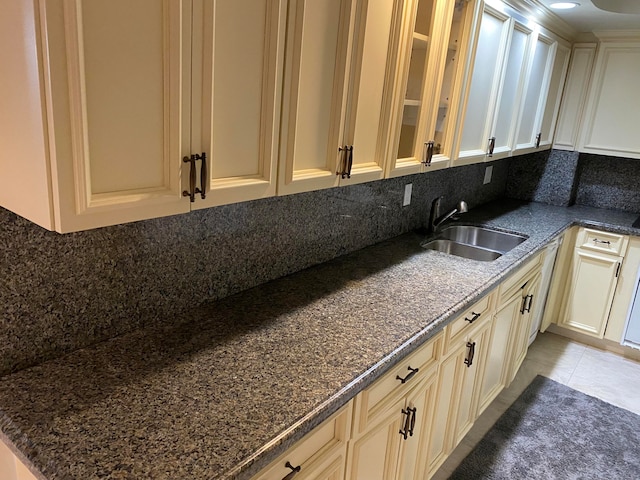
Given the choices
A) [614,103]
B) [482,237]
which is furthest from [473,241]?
[614,103]

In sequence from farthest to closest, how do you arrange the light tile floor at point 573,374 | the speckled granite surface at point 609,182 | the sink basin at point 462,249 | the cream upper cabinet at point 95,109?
the speckled granite surface at point 609,182
the light tile floor at point 573,374
the sink basin at point 462,249
the cream upper cabinet at point 95,109

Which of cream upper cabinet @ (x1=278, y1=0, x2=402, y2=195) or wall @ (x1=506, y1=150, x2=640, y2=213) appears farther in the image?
wall @ (x1=506, y1=150, x2=640, y2=213)

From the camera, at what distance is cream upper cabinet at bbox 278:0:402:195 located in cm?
129

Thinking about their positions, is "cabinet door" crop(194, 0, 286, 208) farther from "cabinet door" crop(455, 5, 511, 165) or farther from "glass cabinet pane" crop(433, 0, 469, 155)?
"cabinet door" crop(455, 5, 511, 165)

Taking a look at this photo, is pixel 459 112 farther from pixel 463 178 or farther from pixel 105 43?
pixel 105 43

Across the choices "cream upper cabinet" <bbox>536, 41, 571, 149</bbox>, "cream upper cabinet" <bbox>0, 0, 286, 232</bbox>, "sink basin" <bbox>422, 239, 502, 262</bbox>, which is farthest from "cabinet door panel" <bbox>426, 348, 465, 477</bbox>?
"cream upper cabinet" <bbox>536, 41, 571, 149</bbox>

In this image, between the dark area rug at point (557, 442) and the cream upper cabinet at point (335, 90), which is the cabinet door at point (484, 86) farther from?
the dark area rug at point (557, 442)

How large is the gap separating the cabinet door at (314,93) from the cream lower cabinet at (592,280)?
2670mm

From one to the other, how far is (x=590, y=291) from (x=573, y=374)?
658 millimetres

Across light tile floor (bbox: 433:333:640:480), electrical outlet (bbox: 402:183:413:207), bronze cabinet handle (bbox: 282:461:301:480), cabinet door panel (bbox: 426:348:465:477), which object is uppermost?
electrical outlet (bbox: 402:183:413:207)

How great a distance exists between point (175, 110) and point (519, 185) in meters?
3.58

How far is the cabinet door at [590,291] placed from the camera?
11.2 ft

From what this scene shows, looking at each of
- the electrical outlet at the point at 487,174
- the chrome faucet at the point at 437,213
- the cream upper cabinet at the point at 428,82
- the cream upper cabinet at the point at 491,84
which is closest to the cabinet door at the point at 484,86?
the cream upper cabinet at the point at 491,84

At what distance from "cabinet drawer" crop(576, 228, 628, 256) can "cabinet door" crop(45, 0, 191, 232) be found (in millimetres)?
3245
